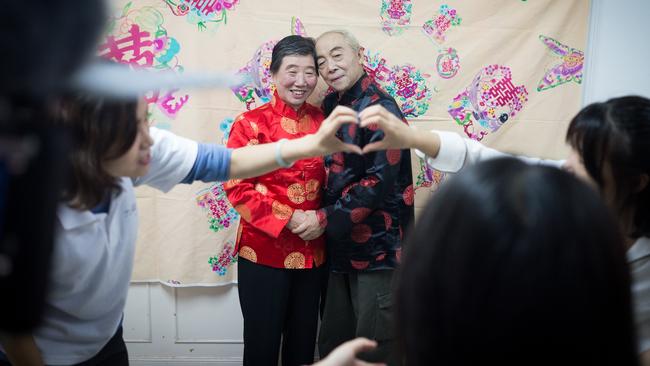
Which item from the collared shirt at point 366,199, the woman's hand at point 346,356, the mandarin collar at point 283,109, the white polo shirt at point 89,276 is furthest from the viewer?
the mandarin collar at point 283,109

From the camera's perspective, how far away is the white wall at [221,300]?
6.95 feet

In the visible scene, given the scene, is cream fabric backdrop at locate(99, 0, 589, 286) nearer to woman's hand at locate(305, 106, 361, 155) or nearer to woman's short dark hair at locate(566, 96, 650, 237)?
woman's hand at locate(305, 106, 361, 155)

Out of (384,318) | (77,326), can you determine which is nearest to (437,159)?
(384,318)

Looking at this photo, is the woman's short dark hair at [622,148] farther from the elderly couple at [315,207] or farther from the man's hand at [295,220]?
the man's hand at [295,220]

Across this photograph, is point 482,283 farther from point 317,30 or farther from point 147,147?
point 317,30

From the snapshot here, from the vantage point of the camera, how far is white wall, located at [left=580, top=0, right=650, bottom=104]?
2.10 meters

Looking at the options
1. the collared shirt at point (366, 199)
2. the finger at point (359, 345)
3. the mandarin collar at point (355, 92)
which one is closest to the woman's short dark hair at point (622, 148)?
the finger at point (359, 345)

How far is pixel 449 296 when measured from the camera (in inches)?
22.0

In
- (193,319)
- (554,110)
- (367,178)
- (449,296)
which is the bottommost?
(193,319)

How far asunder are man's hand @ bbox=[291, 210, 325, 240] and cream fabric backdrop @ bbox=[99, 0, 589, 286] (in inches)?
20.6

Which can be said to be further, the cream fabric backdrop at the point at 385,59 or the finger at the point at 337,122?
the cream fabric backdrop at the point at 385,59

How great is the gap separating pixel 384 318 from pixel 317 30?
128cm

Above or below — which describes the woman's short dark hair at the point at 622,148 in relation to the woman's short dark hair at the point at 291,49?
below

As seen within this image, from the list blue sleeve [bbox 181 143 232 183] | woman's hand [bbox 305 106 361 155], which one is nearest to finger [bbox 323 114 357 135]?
woman's hand [bbox 305 106 361 155]
